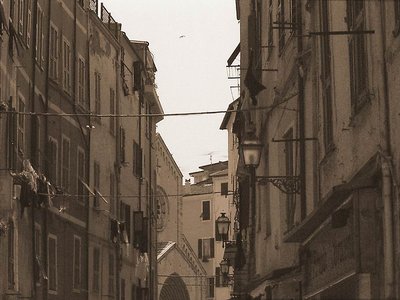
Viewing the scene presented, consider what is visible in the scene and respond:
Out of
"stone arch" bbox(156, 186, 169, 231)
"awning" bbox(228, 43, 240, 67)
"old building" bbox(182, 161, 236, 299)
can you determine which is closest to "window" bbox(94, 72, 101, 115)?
"awning" bbox(228, 43, 240, 67)

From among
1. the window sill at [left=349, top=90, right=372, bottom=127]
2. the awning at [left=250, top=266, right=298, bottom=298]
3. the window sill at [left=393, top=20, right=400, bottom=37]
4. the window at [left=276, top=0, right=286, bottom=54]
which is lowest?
the awning at [left=250, top=266, right=298, bottom=298]

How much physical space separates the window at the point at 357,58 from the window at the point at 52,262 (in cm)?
1712

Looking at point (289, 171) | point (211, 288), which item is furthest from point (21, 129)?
point (211, 288)

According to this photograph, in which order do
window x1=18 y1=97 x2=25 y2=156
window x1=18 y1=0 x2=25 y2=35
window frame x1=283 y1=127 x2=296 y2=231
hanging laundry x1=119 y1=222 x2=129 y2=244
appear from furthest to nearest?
hanging laundry x1=119 y1=222 x2=129 y2=244, window x1=18 y1=0 x2=25 y2=35, window x1=18 y1=97 x2=25 y2=156, window frame x1=283 y1=127 x2=296 y2=231

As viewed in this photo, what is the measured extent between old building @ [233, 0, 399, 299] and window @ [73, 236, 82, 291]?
8749 mm

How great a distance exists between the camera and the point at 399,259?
10.4 metres

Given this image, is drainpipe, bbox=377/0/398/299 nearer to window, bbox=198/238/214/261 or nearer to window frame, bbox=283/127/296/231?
window frame, bbox=283/127/296/231

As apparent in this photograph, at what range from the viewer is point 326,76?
15.1m

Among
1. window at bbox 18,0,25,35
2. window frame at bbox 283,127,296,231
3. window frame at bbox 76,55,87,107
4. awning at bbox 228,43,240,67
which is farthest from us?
awning at bbox 228,43,240,67

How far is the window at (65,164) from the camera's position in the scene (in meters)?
30.8

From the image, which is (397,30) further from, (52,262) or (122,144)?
(122,144)

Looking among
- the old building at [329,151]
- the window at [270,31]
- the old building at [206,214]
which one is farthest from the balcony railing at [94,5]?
the old building at [206,214]

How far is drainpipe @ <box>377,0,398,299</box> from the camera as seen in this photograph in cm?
1056

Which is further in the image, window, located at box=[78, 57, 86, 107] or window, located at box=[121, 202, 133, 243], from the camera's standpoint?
window, located at box=[121, 202, 133, 243]
